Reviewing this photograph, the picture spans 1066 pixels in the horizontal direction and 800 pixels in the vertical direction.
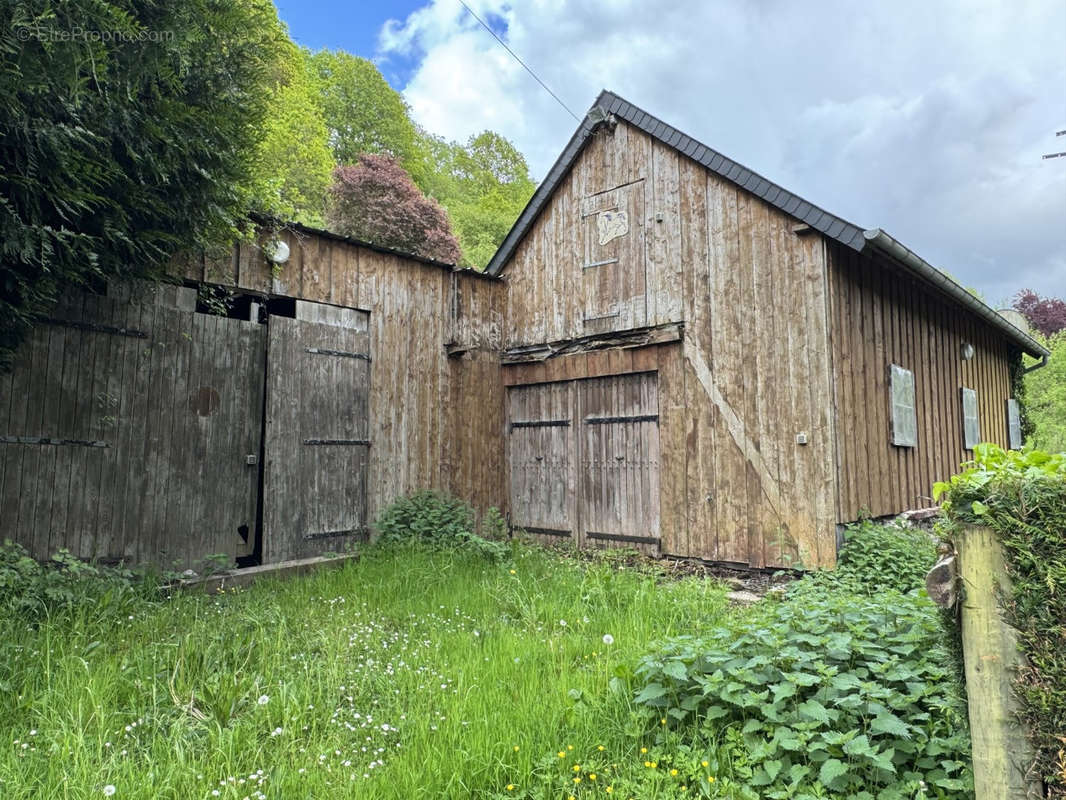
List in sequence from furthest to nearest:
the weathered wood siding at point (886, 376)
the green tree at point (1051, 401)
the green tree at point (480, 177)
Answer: the green tree at point (480, 177)
the green tree at point (1051, 401)
the weathered wood siding at point (886, 376)

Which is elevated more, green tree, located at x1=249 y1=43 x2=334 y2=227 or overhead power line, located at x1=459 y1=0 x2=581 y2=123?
green tree, located at x1=249 y1=43 x2=334 y2=227

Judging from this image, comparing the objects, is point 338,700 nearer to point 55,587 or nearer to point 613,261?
point 55,587

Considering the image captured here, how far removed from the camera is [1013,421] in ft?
33.1

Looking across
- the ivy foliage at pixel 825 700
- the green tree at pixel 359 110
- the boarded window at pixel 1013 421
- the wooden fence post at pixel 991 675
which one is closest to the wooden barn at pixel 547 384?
the boarded window at pixel 1013 421

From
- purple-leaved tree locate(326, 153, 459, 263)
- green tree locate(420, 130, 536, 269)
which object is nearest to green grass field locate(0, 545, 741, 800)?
purple-leaved tree locate(326, 153, 459, 263)

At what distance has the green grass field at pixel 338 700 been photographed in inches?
82.3

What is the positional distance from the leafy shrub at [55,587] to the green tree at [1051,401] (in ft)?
62.6

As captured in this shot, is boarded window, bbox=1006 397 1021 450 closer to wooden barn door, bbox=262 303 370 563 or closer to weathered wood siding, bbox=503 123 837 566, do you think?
weathered wood siding, bbox=503 123 837 566

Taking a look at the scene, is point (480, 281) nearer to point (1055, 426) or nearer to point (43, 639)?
point (43, 639)

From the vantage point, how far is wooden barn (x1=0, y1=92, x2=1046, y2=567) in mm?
4941

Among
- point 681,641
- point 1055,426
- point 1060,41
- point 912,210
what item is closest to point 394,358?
point 681,641

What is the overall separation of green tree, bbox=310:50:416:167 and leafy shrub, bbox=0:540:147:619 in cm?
2108

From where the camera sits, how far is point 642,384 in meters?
6.77

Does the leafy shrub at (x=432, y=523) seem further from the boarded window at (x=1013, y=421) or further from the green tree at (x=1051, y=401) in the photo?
the green tree at (x=1051, y=401)
